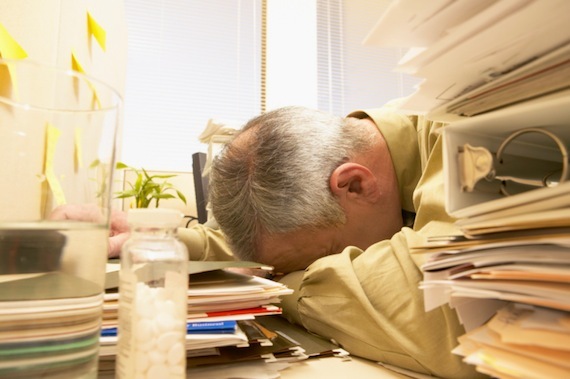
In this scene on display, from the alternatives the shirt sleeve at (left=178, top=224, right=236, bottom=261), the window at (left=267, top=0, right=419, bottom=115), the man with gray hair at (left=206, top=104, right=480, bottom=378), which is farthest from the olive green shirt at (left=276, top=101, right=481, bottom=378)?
the window at (left=267, top=0, right=419, bottom=115)

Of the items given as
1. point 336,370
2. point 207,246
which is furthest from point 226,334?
point 207,246

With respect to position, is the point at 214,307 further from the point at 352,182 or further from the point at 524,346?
the point at 352,182

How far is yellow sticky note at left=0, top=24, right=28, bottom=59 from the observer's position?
0.56 meters

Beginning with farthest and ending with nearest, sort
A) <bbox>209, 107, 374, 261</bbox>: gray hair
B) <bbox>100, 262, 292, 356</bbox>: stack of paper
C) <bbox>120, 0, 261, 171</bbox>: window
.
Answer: <bbox>120, 0, 261, 171</bbox>: window < <bbox>209, 107, 374, 261</bbox>: gray hair < <bbox>100, 262, 292, 356</bbox>: stack of paper

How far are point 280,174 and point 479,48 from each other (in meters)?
0.49

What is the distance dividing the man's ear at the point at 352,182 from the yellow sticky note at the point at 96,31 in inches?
29.6

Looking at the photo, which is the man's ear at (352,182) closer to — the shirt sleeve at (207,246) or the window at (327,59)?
the shirt sleeve at (207,246)

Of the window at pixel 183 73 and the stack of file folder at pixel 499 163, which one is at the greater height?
the window at pixel 183 73

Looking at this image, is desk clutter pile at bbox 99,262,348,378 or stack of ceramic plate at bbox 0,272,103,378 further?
desk clutter pile at bbox 99,262,348,378

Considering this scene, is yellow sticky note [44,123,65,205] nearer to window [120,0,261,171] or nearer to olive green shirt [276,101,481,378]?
olive green shirt [276,101,481,378]

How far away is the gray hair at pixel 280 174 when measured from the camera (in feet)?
2.44

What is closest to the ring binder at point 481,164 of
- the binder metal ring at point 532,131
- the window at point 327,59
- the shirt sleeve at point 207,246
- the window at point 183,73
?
the binder metal ring at point 532,131

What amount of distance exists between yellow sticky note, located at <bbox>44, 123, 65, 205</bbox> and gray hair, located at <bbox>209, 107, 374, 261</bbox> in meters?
0.46

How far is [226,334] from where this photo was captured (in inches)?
16.2
